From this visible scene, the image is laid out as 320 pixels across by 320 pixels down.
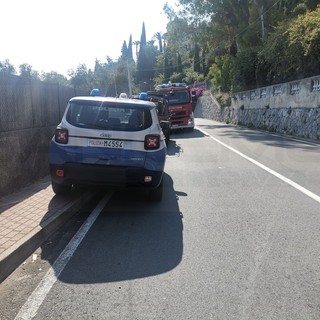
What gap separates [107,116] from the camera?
6715 mm

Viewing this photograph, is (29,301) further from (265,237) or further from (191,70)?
(191,70)

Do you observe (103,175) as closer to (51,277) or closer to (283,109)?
(51,277)

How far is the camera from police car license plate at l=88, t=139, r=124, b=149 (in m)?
6.46

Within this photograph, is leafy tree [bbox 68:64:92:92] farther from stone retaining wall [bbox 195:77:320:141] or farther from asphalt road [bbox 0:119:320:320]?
asphalt road [bbox 0:119:320:320]

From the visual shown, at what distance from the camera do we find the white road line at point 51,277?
134 inches

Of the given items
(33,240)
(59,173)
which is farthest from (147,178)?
(33,240)

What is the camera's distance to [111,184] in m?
6.45

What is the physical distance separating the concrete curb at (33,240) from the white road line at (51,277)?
13.5 inches

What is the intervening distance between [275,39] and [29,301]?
23680mm

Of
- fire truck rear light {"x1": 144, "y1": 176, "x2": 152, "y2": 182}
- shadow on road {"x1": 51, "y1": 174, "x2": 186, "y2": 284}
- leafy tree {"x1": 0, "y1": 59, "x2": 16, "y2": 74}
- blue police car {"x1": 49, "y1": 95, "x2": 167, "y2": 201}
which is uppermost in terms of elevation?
leafy tree {"x1": 0, "y1": 59, "x2": 16, "y2": 74}

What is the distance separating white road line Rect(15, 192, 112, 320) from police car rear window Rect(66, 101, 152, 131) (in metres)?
1.52

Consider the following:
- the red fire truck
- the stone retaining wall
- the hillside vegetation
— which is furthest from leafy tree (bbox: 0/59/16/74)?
the stone retaining wall

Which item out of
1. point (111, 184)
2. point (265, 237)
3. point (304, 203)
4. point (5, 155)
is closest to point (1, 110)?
point (5, 155)

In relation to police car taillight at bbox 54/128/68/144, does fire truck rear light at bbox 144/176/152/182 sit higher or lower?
lower
